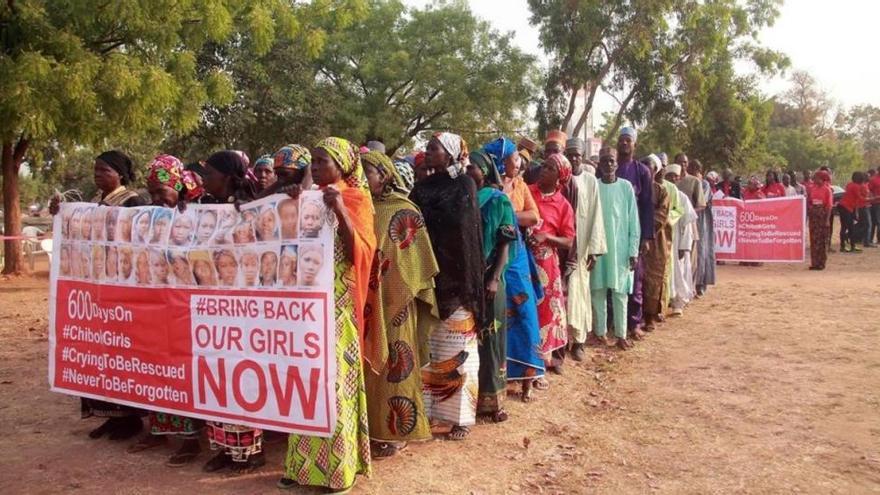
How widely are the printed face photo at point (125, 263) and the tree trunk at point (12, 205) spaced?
9.56 metres

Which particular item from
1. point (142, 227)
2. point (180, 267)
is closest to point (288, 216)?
point (180, 267)

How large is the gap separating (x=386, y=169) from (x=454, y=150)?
Answer: 1.81 ft

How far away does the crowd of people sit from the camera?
12.4 feet

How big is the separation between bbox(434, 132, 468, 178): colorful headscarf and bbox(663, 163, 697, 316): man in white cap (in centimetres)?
532

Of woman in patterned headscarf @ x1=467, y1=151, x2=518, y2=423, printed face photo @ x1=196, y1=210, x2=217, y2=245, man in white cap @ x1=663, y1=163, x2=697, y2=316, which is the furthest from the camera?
man in white cap @ x1=663, y1=163, x2=697, y2=316

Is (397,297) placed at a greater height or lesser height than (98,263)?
lesser

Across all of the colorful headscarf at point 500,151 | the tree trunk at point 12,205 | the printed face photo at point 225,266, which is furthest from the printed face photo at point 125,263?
the tree trunk at point 12,205

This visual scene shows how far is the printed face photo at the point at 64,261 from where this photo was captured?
15.2ft

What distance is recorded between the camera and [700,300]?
10.6 meters

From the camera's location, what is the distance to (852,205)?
57.2ft

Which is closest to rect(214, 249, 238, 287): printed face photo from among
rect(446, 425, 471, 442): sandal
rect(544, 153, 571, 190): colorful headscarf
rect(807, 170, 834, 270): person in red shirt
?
rect(446, 425, 471, 442): sandal

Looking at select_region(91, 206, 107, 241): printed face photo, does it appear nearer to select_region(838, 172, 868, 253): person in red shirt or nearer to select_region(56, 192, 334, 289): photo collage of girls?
select_region(56, 192, 334, 289): photo collage of girls

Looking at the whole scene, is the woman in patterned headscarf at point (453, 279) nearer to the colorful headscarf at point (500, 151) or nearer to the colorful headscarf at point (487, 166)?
the colorful headscarf at point (487, 166)

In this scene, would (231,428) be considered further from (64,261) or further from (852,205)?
(852,205)
